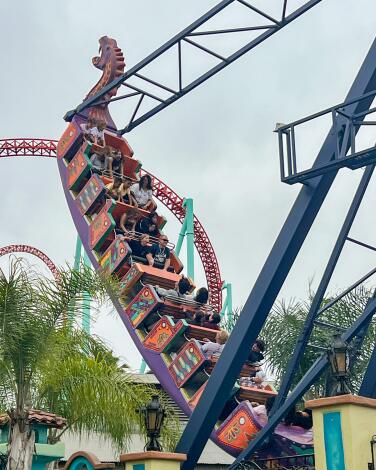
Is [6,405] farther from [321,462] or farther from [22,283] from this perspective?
[321,462]

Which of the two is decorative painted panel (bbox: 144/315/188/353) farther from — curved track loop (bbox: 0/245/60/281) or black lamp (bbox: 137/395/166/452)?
curved track loop (bbox: 0/245/60/281)

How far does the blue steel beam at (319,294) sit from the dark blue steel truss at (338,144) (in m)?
1.43

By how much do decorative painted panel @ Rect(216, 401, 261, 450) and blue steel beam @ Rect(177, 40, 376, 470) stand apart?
167 cm

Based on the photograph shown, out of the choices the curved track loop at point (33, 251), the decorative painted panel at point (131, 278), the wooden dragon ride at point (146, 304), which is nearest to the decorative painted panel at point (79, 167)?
the wooden dragon ride at point (146, 304)

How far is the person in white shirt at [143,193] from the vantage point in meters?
14.4

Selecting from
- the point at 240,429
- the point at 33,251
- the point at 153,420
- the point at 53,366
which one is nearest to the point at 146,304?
the point at 240,429

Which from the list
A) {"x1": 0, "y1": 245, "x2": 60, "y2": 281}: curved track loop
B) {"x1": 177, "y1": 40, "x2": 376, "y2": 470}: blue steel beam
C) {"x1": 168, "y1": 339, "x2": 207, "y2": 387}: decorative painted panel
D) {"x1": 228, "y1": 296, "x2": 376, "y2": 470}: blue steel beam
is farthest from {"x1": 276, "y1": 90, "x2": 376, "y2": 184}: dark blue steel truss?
{"x1": 0, "y1": 245, "x2": 60, "y2": 281}: curved track loop

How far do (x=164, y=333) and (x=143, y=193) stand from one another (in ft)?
10.3

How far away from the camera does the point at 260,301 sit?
864 centimetres

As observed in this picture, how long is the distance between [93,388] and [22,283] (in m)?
1.19

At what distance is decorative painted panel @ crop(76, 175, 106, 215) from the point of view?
1368 cm

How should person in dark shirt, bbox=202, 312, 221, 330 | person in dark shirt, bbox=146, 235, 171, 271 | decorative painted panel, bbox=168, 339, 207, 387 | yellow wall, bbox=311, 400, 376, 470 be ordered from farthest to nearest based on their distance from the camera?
person in dark shirt, bbox=146, 235, 171, 271 → person in dark shirt, bbox=202, 312, 221, 330 → decorative painted panel, bbox=168, 339, 207, 387 → yellow wall, bbox=311, 400, 376, 470

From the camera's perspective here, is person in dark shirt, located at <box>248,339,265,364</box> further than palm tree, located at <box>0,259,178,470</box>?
Yes

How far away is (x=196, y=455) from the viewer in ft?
28.5
